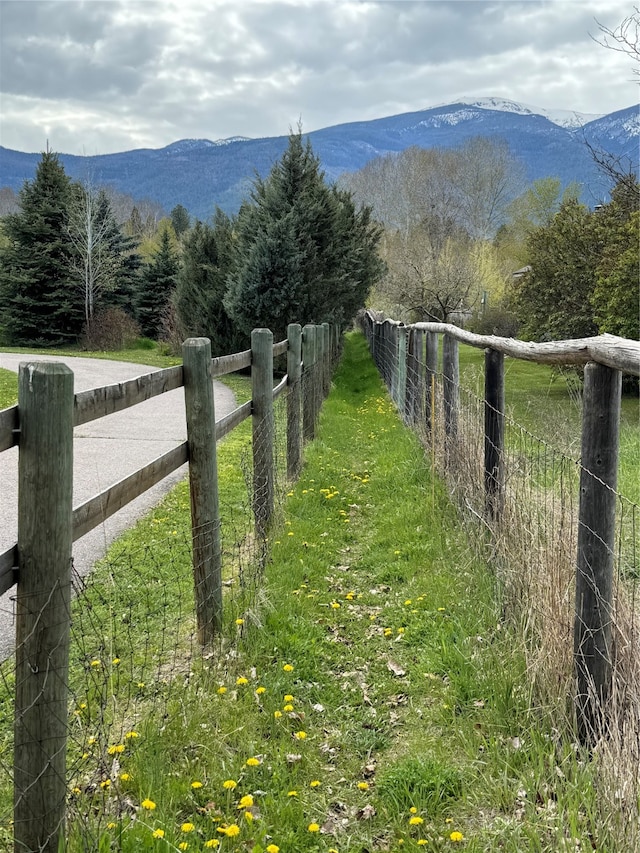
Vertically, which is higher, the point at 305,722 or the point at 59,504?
the point at 59,504

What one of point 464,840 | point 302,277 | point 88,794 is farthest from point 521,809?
point 302,277

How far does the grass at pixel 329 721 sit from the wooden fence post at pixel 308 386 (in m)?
3.93

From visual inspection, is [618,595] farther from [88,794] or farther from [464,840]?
[88,794]

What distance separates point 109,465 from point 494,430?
5196 millimetres

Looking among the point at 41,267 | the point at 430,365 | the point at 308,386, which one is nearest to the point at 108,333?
the point at 41,267

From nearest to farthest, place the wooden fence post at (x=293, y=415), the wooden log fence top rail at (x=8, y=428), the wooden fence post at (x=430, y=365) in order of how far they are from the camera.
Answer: the wooden log fence top rail at (x=8, y=428) < the wooden fence post at (x=293, y=415) < the wooden fence post at (x=430, y=365)

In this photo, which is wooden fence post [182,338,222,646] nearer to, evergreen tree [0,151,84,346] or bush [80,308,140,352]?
bush [80,308,140,352]

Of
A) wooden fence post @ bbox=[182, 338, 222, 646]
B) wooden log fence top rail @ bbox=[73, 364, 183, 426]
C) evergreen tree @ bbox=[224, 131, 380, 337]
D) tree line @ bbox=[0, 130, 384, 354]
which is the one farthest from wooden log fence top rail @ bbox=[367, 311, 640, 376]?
tree line @ bbox=[0, 130, 384, 354]

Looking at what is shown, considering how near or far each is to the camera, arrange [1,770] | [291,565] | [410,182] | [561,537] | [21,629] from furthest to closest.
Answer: [410,182], [291,565], [561,537], [1,770], [21,629]

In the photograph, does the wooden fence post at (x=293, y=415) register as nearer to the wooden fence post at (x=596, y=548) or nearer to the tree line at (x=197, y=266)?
the wooden fence post at (x=596, y=548)

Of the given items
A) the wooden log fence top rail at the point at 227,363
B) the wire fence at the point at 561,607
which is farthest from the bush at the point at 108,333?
the wire fence at the point at 561,607

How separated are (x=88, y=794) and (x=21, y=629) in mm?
934

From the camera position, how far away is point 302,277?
18359 mm

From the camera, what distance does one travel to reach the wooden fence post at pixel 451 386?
6316 mm
